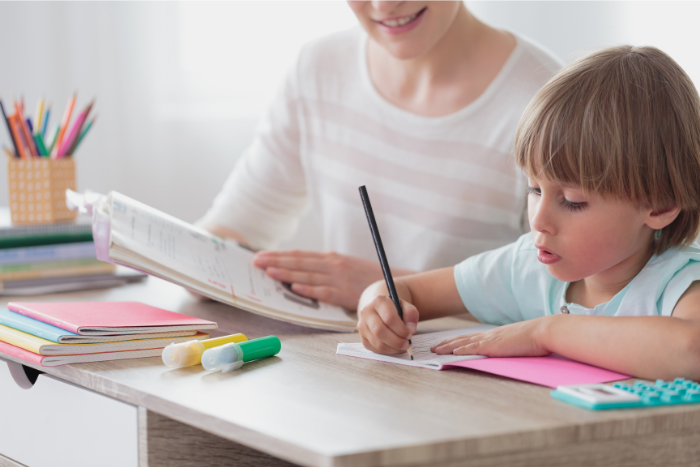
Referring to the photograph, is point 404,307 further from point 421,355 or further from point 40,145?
point 40,145

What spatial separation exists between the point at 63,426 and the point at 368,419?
1.04ft

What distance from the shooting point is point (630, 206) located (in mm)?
694

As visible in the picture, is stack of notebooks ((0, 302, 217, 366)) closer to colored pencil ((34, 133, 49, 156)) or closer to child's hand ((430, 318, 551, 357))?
child's hand ((430, 318, 551, 357))

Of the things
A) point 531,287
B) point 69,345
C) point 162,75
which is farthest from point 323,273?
point 162,75

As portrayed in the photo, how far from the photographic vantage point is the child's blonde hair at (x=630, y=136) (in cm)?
68

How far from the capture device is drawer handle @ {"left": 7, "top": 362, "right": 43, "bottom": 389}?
69 centimetres

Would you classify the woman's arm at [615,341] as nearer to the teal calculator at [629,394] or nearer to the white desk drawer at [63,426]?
the teal calculator at [629,394]

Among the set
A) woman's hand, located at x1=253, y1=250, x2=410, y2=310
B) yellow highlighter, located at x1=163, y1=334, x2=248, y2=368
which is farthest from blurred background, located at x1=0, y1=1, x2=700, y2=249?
yellow highlighter, located at x1=163, y1=334, x2=248, y2=368

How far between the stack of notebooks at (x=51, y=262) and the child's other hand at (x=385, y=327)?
607mm

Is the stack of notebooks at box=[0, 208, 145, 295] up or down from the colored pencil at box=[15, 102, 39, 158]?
down

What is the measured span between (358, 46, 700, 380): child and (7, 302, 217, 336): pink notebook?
192mm

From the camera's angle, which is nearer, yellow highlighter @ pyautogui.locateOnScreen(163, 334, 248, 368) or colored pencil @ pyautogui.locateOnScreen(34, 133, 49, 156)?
yellow highlighter @ pyautogui.locateOnScreen(163, 334, 248, 368)

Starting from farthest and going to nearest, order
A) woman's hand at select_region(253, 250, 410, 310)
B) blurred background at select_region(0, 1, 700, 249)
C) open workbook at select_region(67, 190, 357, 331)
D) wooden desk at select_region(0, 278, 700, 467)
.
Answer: blurred background at select_region(0, 1, 700, 249)
woman's hand at select_region(253, 250, 410, 310)
open workbook at select_region(67, 190, 357, 331)
wooden desk at select_region(0, 278, 700, 467)

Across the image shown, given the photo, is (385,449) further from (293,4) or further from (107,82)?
(107,82)
